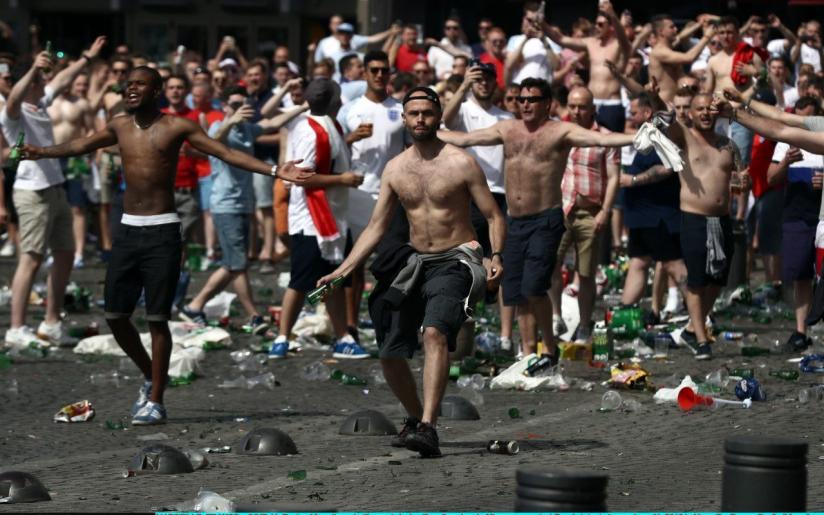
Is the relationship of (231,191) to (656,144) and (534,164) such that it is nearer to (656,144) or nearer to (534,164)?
(534,164)

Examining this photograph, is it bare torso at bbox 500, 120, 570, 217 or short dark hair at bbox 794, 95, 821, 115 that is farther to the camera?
short dark hair at bbox 794, 95, 821, 115

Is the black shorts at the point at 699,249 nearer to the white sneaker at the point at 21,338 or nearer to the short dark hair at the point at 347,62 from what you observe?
the white sneaker at the point at 21,338

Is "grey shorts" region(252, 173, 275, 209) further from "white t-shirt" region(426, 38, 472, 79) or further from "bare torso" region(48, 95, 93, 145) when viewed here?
"white t-shirt" region(426, 38, 472, 79)

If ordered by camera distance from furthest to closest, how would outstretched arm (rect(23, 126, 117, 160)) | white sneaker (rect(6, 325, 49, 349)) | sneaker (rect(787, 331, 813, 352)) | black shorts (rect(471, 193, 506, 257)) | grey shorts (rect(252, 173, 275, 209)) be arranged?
1. grey shorts (rect(252, 173, 275, 209))
2. white sneaker (rect(6, 325, 49, 349))
3. sneaker (rect(787, 331, 813, 352))
4. black shorts (rect(471, 193, 506, 257))
5. outstretched arm (rect(23, 126, 117, 160))

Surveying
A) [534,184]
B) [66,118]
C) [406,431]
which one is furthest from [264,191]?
[406,431]

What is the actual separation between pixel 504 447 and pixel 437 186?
1494 millimetres

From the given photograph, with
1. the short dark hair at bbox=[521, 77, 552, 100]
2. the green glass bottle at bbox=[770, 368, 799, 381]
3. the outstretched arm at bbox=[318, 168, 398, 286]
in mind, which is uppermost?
the short dark hair at bbox=[521, 77, 552, 100]

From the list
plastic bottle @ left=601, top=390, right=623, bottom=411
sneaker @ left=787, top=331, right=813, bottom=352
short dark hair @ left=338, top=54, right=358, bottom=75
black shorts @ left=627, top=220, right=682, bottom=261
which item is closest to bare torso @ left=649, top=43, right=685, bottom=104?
short dark hair @ left=338, top=54, right=358, bottom=75

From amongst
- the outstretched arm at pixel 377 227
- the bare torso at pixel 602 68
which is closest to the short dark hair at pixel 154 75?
the outstretched arm at pixel 377 227

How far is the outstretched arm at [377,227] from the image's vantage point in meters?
9.62

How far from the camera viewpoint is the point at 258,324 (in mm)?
14703

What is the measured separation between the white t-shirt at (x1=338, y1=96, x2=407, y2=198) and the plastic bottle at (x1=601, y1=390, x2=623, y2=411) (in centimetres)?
348

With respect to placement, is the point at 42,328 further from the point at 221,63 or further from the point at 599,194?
the point at 221,63

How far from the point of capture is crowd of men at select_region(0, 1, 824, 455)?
9617 millimetres
